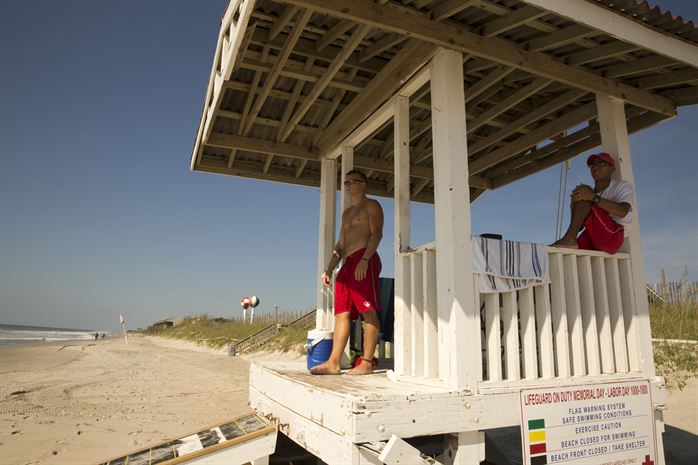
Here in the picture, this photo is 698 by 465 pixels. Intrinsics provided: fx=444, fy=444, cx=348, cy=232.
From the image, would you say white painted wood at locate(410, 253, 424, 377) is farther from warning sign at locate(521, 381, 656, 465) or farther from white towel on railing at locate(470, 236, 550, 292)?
warning sign at locate(521, 381, 656, 465)

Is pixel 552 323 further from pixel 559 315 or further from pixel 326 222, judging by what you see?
pixel 326 222

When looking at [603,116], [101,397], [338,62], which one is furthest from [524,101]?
[101,397]

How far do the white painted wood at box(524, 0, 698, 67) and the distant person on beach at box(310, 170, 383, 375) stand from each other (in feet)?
6.83

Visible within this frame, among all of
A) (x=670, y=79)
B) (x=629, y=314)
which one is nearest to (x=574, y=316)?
(x=629, y=314)

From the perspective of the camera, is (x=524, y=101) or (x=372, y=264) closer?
(x=372, y=264)

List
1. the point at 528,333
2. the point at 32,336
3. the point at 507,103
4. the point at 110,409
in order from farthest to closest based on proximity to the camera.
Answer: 1. the point at 32,336
2. the point at 110,409
3. the point at 507,103
4. the point at 528,333

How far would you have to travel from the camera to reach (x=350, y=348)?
4.87 metres

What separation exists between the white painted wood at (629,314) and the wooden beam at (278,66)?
11.0 feet

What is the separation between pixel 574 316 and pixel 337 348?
194 centimetres

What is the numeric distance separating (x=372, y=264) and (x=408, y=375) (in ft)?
3.64

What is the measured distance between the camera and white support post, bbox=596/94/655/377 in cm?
372

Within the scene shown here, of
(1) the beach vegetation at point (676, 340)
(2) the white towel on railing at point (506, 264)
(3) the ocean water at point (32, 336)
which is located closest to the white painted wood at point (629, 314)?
(2) the white towel on railing at point (506, 264)

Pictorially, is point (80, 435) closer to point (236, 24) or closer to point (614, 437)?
point (236, 24)

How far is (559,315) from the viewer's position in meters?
3.39
